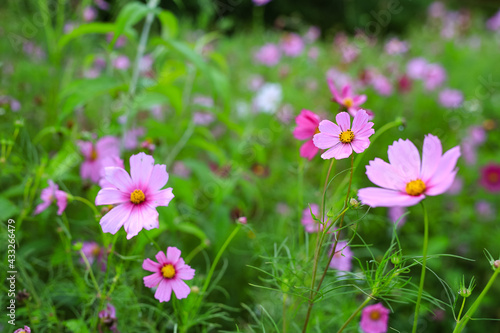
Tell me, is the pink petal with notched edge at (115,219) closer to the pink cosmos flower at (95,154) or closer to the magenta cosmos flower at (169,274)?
the magenta cosmos flower at (169,274)

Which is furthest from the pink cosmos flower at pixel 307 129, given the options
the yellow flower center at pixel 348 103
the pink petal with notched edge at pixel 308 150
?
the yellow flower center at pixel 348 103

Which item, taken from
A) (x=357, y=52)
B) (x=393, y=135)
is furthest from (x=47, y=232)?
(x=357, y=52)

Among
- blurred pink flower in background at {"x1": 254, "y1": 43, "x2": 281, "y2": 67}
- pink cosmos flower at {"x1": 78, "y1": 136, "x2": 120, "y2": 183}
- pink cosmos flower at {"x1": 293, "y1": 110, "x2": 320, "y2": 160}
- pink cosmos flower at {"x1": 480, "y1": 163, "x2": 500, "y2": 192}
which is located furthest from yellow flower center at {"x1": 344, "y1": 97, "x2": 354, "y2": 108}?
blurred pink flower in background at {"x1": 254, "y1": 43, "x2": 281, "y2": 67}

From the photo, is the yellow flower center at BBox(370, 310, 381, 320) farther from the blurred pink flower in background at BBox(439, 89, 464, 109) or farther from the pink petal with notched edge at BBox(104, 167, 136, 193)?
the blurred pink flower in background at BBox(439, 89, 464, 109)

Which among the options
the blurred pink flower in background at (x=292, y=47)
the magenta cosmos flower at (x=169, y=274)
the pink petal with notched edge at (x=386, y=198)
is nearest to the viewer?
the pink petal with notched edge at (x=386, y=198)

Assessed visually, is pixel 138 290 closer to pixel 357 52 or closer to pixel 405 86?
pixel 405 86
